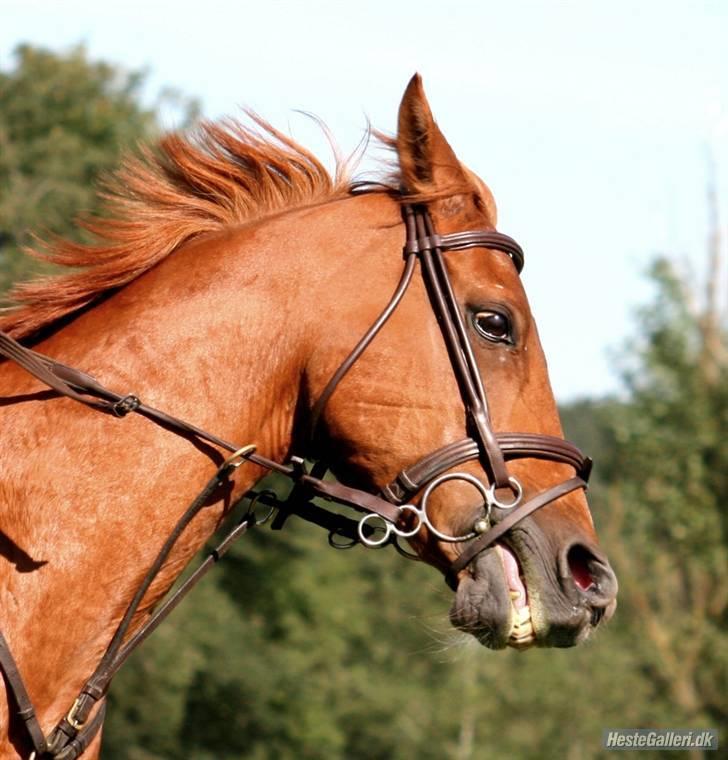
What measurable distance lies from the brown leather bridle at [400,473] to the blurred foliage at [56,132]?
32.4ft

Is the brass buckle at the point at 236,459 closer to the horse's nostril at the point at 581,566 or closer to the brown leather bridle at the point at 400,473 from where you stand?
the brown leather bridle at the point at 400,473

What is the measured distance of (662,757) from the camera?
3148 centimetres

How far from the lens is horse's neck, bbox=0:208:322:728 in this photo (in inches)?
155

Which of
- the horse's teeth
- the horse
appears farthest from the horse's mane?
the horse's teeth

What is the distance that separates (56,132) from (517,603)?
18.3m

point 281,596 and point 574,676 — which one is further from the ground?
point 281,596

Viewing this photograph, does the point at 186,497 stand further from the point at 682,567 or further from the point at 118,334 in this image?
the point at 682,567

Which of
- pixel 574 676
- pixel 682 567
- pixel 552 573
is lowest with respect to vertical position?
pixel 574 676

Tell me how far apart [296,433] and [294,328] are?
0.40 m

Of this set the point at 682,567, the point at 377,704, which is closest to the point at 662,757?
the point at 682,567

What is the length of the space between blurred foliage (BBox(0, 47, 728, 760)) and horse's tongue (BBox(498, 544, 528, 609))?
51.6ft

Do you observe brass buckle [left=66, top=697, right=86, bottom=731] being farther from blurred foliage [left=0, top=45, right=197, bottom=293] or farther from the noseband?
blurred foliage [left=0, top=45, right=197, bottom=293]

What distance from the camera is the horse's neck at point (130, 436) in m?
3.95

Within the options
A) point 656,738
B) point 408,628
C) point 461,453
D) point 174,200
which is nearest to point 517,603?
point 461,453
